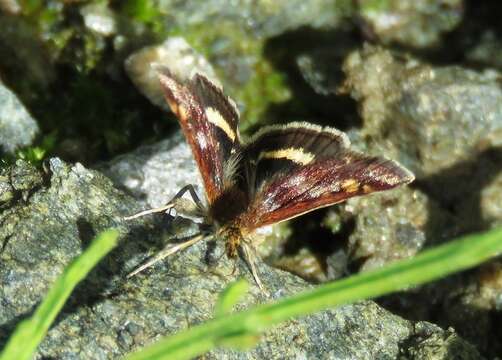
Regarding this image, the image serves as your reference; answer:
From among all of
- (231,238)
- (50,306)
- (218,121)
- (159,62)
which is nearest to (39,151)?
(159,62)

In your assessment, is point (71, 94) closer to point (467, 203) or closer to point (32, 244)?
point (32, 244)

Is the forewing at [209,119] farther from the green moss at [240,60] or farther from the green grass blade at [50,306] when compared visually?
the green grass blade at [50,306]

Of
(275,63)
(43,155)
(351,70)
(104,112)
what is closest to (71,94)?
(104,112)

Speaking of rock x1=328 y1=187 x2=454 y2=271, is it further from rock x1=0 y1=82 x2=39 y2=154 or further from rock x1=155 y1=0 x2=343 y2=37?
rock x1=0 y1=82 x2=39 y2=154

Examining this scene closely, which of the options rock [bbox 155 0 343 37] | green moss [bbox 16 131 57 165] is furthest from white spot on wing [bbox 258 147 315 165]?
rock [bbox 155 0 343 37]

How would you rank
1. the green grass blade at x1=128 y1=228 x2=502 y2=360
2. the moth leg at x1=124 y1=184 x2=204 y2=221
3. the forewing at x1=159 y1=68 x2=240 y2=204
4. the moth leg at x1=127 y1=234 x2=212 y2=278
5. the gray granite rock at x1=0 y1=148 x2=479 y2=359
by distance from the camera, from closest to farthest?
the green grass blade at x1=128 y1=228 x2=502 y2=360 → the gray granite rock at x1=0 y1=148 x2=479 y2=359 → the moth leg at x1=127 y1=234 x2=212 y2=278 → the moth leg at x1=124 y1=184 x2=204 y2=221 → the forewing at x1=159 y1=68 x2=240 y2=204

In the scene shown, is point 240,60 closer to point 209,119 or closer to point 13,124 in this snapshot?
point 209,119
